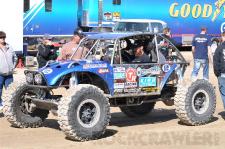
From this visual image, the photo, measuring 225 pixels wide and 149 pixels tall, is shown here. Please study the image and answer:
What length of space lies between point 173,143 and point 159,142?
216mm

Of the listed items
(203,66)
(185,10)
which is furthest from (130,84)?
(185,10)

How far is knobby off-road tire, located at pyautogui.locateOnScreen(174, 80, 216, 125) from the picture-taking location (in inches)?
387

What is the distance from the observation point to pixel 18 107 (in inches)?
380

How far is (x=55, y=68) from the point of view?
8.87m

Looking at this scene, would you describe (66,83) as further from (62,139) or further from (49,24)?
(49,24)

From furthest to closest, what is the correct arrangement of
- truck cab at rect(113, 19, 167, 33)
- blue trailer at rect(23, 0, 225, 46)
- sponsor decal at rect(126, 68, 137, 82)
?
blue trailer at rect(23, 0, 225, 46)
truck cab at rect(113, 19, 167, 33)
sponsor decal at rect(126, 68, 137, 82)

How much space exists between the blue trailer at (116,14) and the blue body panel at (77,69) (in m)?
17.0

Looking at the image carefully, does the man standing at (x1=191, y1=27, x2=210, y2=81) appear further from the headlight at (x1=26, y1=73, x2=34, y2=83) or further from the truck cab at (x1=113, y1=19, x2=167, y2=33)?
the truck cab at (x1=113, y1=19, x2=167, y2=33)

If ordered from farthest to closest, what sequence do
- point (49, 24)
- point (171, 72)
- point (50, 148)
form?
1. point (49, 24)
2. point (171, 72)
3. point (50, 148)

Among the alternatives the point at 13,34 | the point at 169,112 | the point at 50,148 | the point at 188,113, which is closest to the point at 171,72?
the point at 188,113

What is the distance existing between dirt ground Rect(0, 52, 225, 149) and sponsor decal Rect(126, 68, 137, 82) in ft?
2.89

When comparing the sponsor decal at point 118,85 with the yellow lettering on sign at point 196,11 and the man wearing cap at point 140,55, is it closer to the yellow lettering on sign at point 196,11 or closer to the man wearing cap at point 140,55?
the man wearing cap at point 140,55

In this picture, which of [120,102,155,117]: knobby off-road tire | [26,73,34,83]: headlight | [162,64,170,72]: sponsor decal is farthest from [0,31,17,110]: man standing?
Answer: [162,64,170,72]: sponsor decal

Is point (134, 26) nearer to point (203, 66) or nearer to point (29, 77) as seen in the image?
point (203, 66)
